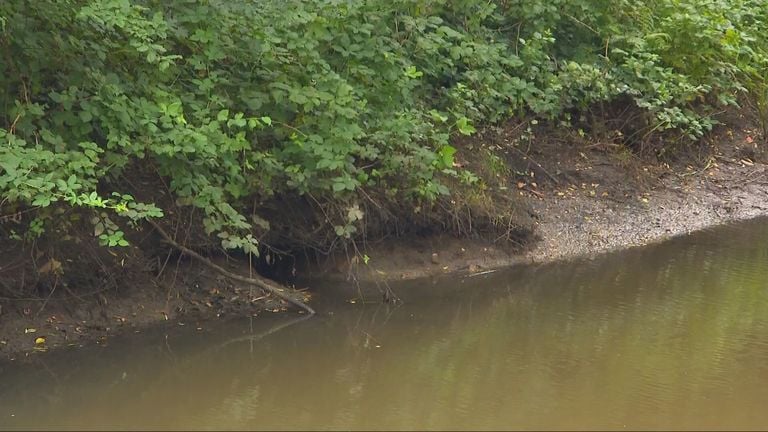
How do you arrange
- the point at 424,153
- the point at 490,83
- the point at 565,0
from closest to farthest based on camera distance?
the point at 424,153 → the point at 490,83 → the point at 565,0

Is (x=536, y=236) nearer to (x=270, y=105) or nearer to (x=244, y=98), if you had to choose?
(x=270, y=105)

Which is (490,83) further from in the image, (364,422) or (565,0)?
(364,422)

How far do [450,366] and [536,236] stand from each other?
8.24 feet

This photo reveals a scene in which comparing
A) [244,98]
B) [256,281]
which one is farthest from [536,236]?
[244,98]

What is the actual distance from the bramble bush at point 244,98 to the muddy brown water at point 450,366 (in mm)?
650

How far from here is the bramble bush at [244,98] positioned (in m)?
5.77

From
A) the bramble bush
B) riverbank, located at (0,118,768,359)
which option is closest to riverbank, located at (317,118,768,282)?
riverbank, located at (0,118,768,359)

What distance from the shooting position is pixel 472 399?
17.2 feet

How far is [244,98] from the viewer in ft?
21.3

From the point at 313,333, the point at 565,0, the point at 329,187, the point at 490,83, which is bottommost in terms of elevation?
the point at 313,333

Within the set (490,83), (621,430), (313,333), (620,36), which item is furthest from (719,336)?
(620,36)

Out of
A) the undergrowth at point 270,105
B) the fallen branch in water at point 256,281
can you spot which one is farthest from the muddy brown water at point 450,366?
the undergrowth at point 270,105

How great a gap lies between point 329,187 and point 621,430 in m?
2.42

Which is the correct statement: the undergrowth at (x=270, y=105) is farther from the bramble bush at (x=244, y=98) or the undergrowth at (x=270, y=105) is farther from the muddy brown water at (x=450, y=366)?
the muddy brown water at (x=450, y=366)
